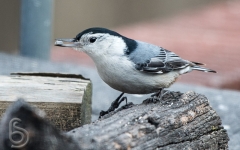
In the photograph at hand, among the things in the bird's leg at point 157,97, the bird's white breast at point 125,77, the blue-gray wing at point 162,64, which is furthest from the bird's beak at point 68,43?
the bird's leg at point 157,97

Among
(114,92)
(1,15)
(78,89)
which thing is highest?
(78,89)

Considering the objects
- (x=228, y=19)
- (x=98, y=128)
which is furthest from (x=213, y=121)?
(x=228, y=19)

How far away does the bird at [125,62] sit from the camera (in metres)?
2.77

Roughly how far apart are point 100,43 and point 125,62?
18cm

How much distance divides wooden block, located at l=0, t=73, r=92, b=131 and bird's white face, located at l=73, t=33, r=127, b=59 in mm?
189

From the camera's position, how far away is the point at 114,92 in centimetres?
426

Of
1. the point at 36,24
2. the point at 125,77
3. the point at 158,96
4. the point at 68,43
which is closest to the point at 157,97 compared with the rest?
the point at 158,96

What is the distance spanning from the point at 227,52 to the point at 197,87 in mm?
1165

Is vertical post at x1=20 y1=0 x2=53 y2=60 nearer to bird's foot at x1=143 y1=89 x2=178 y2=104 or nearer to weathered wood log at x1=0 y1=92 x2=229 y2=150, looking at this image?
bird's foot at x1=143 y1=89 x2=178 y2=104

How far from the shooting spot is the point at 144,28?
652cm

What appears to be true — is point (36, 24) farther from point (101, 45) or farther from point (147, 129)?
point (147, 129)

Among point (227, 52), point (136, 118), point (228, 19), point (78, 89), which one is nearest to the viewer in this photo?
point (136, 118)

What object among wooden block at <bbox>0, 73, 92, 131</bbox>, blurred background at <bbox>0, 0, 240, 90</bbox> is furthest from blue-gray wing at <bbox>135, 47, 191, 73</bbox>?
blurred background at <bbox>0, 0, 240, 90</bbox>

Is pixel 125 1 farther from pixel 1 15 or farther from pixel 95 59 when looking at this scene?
pixel 95 59
